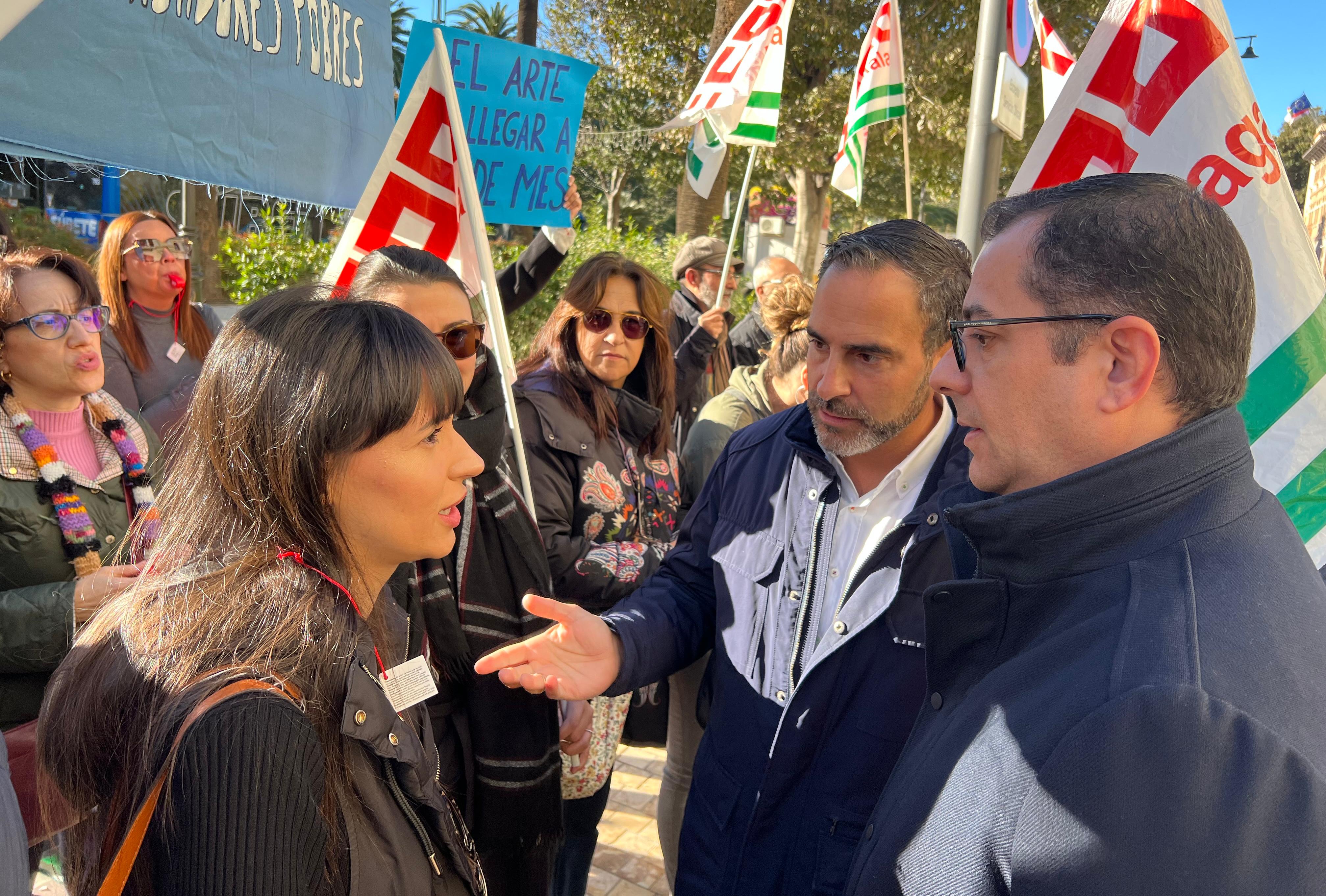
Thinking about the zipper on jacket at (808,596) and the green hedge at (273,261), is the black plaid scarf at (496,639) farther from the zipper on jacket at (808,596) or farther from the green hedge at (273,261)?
the green hedge at (273,261)

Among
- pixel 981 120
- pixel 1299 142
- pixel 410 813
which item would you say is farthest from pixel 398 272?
pixel 1299 142

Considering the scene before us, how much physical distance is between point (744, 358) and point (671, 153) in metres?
15.4

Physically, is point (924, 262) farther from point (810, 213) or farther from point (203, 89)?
point (810, 213)

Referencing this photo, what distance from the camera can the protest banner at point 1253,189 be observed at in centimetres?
216

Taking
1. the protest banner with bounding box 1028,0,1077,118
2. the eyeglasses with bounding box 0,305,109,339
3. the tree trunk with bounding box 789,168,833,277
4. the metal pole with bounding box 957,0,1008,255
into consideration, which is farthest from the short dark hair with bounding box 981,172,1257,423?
the tree trunk with bounding box 789,168,833,277

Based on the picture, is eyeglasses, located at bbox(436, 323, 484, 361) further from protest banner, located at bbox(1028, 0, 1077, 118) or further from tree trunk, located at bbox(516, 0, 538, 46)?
tree trunk, located at bbox(516, 0, 538, 46)

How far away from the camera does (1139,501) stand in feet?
3.93

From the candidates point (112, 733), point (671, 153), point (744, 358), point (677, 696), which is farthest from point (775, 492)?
point (671, 153)

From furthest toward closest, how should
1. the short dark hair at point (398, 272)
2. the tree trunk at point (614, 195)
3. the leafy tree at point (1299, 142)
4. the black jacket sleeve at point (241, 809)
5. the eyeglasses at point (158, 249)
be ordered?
the leafy tree at point (1299, 142) < the tree trunk at point (614, 195) < the eyeglasses at point (158, 249) < the short dark hair at point (398, 272) < the black jacket sleeve at point (241, 809)

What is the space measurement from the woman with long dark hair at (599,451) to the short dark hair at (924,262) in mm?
1161

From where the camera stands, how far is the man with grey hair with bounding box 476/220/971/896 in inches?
72.8

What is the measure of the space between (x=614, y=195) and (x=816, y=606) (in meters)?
31.9

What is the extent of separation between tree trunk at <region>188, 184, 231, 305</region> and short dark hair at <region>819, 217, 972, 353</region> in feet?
26.8

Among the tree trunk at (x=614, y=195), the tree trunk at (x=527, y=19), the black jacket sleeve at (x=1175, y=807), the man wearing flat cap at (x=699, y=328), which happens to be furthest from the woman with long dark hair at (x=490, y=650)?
the tree trunk at (x=614, y=195)
